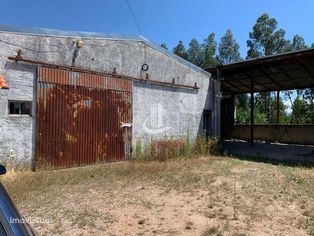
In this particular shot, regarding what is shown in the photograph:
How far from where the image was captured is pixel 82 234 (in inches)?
188

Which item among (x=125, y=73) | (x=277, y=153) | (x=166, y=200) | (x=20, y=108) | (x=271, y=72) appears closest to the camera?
(x=166, y=200)

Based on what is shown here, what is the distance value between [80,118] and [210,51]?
109 ft

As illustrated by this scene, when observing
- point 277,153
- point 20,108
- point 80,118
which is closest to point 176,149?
point 80,118

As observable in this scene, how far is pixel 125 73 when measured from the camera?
12.0 meters

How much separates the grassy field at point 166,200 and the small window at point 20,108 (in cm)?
175

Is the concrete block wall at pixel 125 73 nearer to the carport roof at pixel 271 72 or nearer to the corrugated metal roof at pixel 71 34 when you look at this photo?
the corrugated metal roof at pixel 71 34

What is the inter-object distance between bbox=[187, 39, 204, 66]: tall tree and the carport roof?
21952 mm

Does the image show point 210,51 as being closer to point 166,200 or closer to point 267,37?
point 267,37

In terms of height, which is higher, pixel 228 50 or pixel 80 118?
pixel 228 50

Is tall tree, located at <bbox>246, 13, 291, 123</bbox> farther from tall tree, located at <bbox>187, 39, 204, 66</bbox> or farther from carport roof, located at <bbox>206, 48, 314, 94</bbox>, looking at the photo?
carport roof, located at <bbox>206, 48, 314, 94</bbox>

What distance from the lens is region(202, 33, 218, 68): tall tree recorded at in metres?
40.6

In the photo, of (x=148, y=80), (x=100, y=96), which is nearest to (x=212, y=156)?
(x=148, y=80)

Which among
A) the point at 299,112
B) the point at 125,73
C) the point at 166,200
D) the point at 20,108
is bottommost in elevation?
the point at 166,200

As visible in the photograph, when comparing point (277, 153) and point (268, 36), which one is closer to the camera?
point (277, 153)
